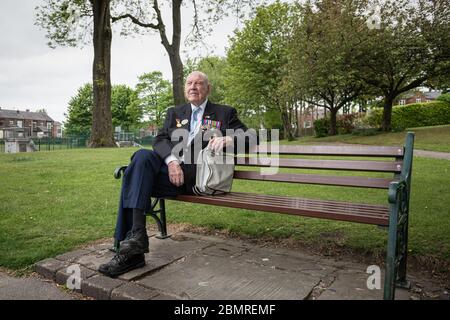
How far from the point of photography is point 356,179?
121 inches

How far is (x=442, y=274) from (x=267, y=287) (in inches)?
60.4

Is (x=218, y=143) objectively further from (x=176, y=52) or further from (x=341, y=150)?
(x=176, y=52)

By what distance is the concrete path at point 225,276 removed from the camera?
8.56 ft

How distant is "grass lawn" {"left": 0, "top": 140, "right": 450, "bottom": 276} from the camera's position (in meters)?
3.70

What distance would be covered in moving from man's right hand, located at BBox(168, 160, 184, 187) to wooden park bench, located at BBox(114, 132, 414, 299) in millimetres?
178

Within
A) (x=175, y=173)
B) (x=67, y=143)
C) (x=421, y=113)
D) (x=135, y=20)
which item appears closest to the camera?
(x=175, y=173)

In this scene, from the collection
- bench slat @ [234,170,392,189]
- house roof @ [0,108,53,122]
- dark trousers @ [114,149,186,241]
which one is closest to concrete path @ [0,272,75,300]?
dark trousers @ [114,149,186,241]

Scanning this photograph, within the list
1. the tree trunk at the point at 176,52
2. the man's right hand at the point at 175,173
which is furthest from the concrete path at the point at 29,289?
the tree trunk at the point at 176,52

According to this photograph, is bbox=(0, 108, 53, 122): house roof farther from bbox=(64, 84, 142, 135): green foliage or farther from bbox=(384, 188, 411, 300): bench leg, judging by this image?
bbox=(384, 188, 411, 300): bench leg

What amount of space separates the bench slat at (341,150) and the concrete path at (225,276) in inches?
39.0

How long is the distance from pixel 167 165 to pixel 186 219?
1.61 m

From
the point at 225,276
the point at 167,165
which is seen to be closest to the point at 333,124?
the point at 167,165

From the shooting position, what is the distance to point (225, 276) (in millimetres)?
2922
